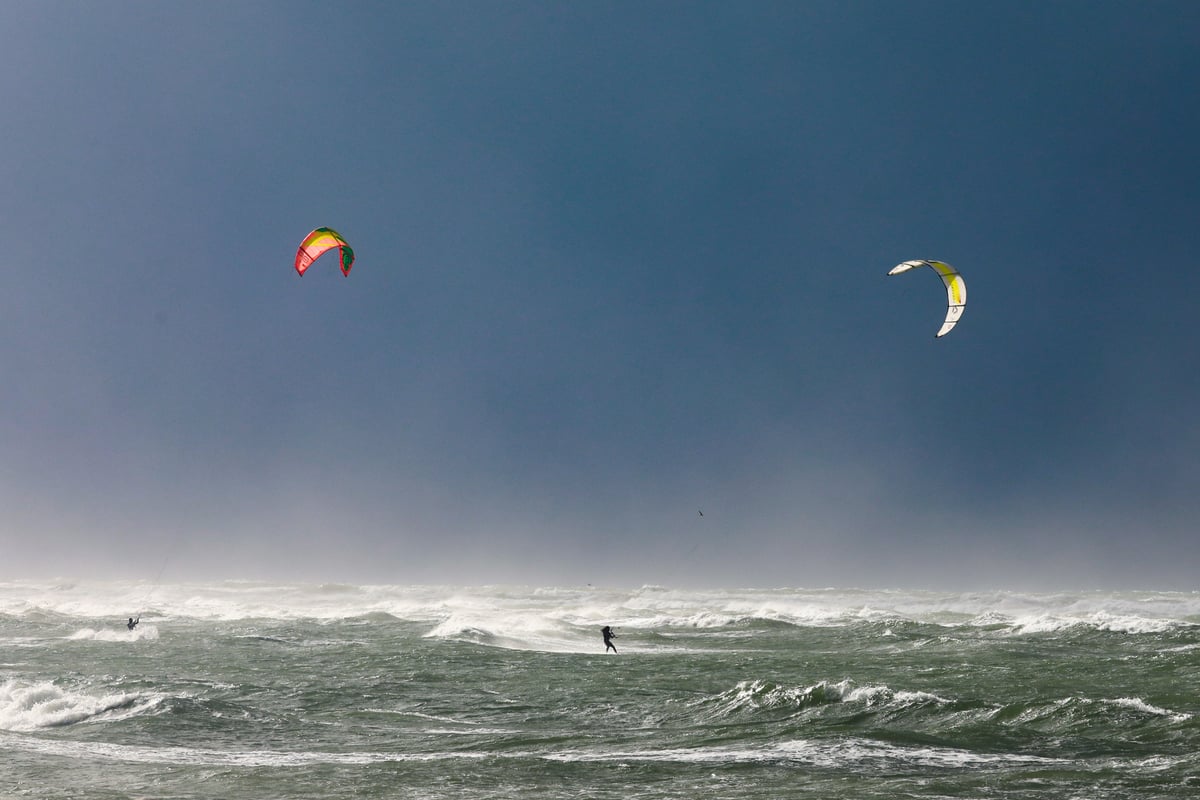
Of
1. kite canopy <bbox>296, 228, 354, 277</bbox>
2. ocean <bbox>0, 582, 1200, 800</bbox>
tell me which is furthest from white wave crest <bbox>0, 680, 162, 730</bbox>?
kite canopy <bbox>296, 228, 354, 277</bbox>

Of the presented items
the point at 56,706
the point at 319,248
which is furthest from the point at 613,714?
the point at 319,248

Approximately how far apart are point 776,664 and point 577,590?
48624 mm

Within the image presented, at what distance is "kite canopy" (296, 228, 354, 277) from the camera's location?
78.7ft

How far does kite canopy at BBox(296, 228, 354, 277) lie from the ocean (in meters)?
9.63

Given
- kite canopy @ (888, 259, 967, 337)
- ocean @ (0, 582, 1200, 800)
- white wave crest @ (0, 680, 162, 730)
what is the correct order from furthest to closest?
kite canopy @ (888, 259, 967, 337), white wave crest @ (0, 680, 162, 730), ocean @ (0, 582, 1200, 800)

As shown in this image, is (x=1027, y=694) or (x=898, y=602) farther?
(x=898, y=602)

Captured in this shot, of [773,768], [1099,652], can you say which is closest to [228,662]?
[773,768]

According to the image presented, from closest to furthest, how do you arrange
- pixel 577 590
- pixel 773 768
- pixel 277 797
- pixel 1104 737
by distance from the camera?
1. pixel 277 797
2. pixel 773 768
3. pixel 1104 737
4. pixel 577 590

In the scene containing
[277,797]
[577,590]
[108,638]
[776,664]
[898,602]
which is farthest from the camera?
[577,590]

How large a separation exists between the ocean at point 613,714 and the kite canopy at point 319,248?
9632 millimetres

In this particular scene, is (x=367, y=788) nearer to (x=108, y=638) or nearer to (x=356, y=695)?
(x=356, y=695)

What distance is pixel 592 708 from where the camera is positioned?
50.0 ft

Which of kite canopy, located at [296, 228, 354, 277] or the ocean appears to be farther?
kite canopy, located at [296, 228, 354, 277]

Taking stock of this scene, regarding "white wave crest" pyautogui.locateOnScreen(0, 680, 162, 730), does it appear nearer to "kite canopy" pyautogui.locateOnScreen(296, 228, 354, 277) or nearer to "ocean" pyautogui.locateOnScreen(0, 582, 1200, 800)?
"ocean" pyautogui.locateOnScreen(0, 582, 1200, 800)
